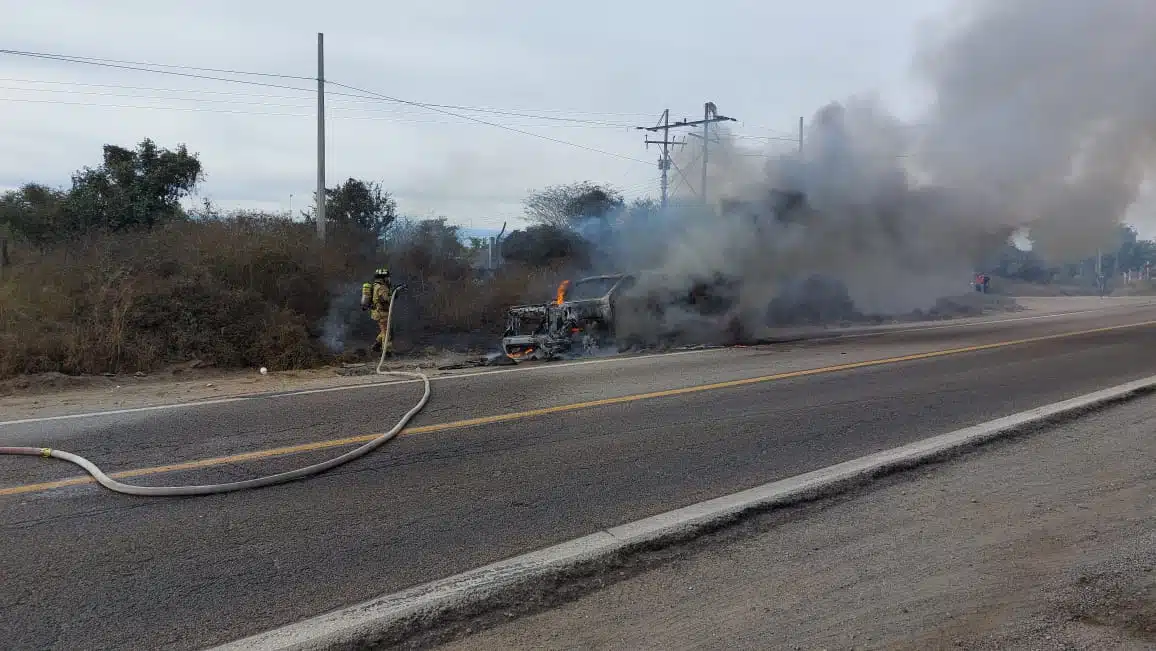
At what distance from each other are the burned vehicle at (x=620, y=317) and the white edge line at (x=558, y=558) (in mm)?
7264

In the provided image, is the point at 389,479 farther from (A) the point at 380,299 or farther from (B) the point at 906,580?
(A) the point at 380,299

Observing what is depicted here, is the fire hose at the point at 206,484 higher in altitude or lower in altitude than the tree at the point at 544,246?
lower

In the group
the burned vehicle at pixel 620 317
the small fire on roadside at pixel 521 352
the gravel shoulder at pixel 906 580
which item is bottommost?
the gravel shoulder at pixel 906 580

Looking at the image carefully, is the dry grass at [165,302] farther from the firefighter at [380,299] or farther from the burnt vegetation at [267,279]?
the firefighter at [380,299]

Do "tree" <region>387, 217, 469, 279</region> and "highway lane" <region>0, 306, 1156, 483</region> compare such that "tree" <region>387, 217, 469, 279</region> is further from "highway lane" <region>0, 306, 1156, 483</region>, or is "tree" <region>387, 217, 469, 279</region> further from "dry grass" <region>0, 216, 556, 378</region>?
"highway lane" <region>0, 306, 1156, 483</region>

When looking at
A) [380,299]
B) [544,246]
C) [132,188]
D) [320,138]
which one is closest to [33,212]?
[132,188]

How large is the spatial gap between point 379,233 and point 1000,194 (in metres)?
14.4

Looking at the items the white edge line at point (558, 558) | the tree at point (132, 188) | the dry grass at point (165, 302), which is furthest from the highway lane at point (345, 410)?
the tree at point (132, 188)

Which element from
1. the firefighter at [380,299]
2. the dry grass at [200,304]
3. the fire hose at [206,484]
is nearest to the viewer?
the fire hose at [206,484]

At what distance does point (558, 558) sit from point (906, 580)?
164 cm

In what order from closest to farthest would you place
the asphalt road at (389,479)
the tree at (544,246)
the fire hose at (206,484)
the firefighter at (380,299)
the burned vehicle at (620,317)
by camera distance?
the asphalt road at (389,479)
the fire hose at (206,484)
the burned vehicle at (620,317)
the firefighter at (380,299)
the tree at (544,246)

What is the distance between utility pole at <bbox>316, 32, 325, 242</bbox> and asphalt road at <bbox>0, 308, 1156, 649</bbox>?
Result: 8.09 metres

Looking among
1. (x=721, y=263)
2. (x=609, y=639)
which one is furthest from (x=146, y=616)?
(x=721, y=263)

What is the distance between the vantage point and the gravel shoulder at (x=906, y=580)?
299 centimetres
